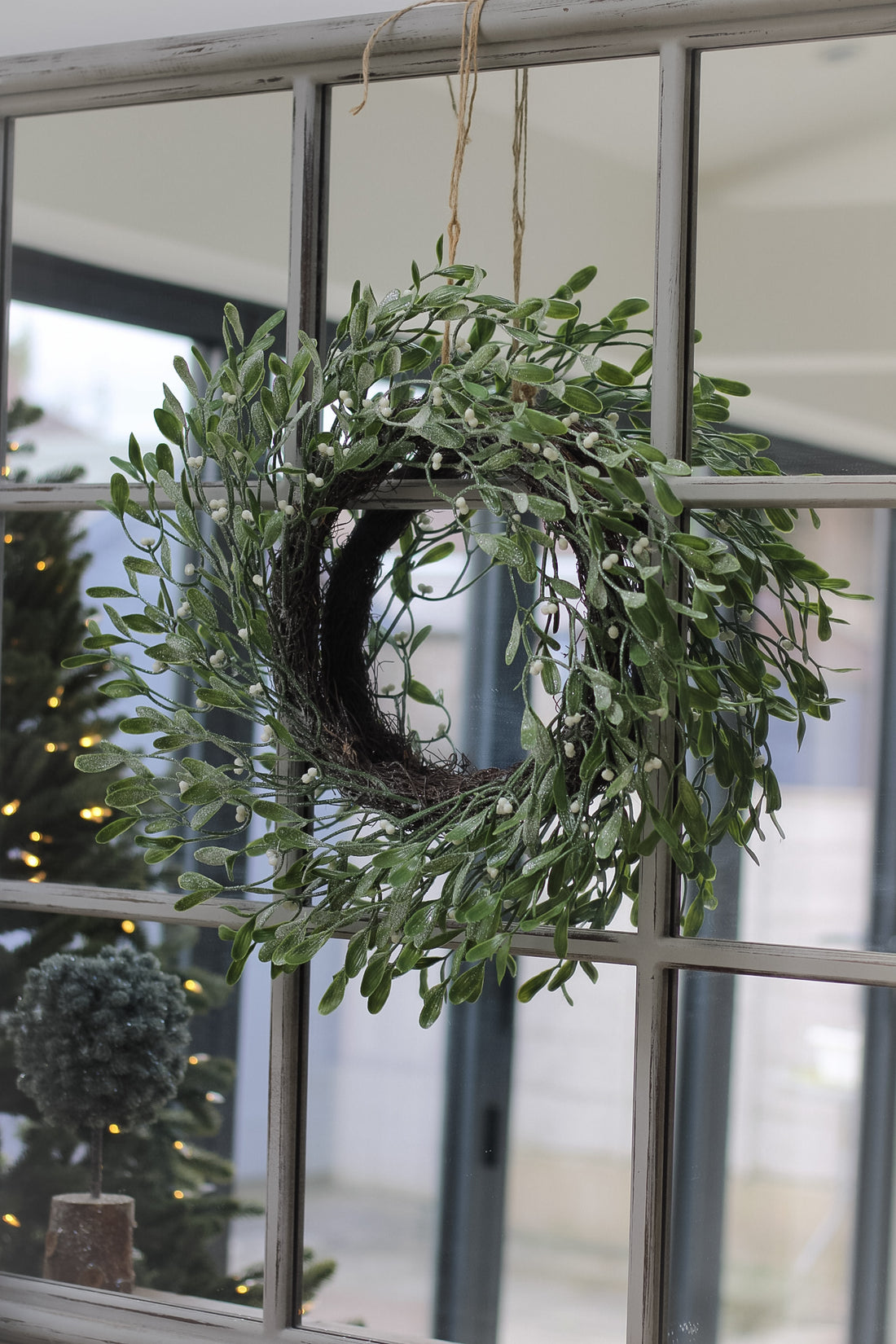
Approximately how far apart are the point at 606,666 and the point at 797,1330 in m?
0.66

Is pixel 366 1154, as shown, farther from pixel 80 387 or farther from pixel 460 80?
pixel 460 80

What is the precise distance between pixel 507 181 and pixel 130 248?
440 mm

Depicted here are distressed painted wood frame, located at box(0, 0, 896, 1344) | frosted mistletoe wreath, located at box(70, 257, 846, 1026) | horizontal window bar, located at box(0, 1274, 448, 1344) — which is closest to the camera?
frosted mistletoe wreath, located at box(70, 257, 846, 1026)

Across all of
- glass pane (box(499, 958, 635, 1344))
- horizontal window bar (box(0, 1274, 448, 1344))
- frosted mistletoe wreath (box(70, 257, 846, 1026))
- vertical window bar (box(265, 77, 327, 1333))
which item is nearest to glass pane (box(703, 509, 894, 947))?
frosted mistletoe wreath (box(70, 257, 846, 1026))

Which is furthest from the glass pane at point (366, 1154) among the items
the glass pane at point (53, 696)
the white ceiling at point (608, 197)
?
the white ceiling at point (608, 197)

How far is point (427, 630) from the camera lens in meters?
1.26

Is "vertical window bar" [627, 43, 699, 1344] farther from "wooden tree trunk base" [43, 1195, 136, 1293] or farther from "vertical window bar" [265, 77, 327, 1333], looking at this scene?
"wooden tree trunk base" [43, 1195, 136, 1293]

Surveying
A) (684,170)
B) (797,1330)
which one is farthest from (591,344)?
(797,1330)

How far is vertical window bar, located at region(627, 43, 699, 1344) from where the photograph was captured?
1144 millimetres

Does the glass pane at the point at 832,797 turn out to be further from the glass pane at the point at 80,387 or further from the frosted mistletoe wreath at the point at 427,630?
the glass pane at the point at 80,387

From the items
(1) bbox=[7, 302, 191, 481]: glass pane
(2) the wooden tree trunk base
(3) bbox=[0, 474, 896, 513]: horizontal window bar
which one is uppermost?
(1) bbox=[7, 302, 191, 481]: glass pane

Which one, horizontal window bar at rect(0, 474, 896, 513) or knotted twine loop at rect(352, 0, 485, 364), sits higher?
knotted twine loop at rect(352, 0, 485, 364)

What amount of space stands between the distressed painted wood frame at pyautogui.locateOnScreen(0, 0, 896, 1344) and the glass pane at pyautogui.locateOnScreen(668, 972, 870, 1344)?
1.3 inches

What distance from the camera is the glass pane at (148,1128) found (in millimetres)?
1347
